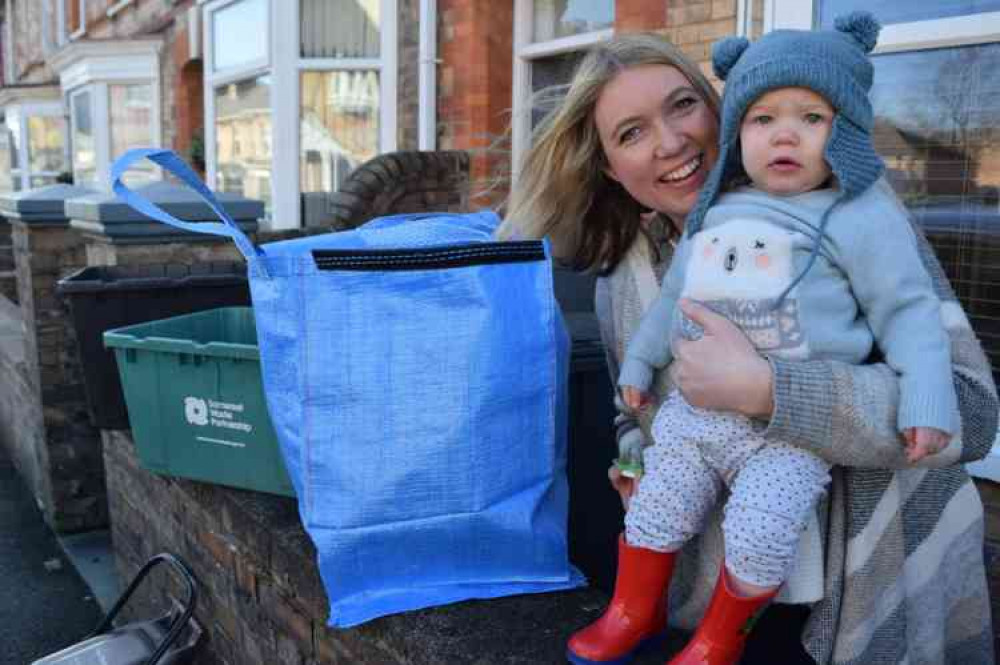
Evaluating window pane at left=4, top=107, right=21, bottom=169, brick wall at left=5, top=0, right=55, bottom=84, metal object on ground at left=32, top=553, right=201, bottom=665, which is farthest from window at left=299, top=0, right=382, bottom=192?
brick wall at left=5, top=0, right=55, bottom=84

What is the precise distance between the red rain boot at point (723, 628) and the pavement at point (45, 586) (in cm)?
317

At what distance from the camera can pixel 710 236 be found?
142 cm

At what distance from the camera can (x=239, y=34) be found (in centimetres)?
928

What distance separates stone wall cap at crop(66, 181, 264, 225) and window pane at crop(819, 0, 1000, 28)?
247cm

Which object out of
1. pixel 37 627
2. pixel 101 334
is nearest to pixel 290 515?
pixel 101 334

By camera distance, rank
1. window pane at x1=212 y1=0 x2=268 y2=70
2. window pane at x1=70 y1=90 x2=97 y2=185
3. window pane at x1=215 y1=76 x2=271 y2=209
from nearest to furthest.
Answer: window pane at x1=212 y1=0 x2=268 y2=70 < window pane at x1=215 y1=76 x2=271 y2=209 < window pane at x1=70 y1=90 x2=97 y2=185

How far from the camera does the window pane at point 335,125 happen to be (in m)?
7.81

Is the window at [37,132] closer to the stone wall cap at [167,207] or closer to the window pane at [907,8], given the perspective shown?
the stone wall cap at [167,207]

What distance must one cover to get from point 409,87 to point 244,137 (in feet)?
10.0

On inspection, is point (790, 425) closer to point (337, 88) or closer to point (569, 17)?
point (569, 17)

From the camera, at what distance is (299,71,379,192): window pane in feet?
25.6

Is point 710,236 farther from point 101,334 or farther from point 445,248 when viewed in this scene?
point 101,334

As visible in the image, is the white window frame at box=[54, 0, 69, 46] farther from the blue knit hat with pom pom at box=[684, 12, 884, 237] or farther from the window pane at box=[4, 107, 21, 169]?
the blue knit hat with pom pom at box=[684, 12, 884, 237]

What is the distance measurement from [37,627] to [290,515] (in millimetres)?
2282
